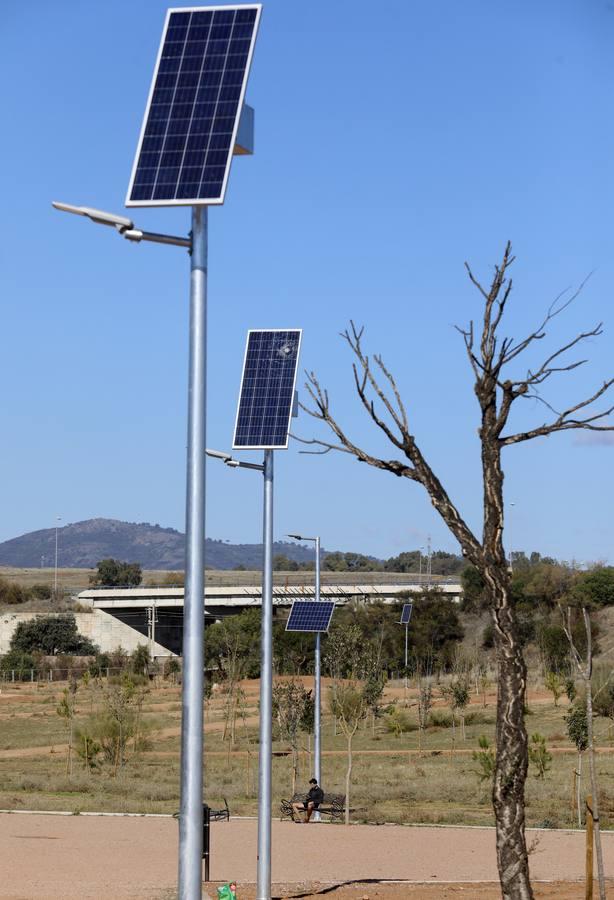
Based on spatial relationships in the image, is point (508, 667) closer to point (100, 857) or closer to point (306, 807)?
point (100, 857)

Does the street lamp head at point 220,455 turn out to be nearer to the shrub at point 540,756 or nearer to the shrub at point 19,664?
the shrub at point 540,756

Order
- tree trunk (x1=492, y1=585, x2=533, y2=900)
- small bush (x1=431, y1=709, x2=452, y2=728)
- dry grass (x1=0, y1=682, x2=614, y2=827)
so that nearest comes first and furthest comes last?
tree trunk (x1=492, y1=585, x2=533, y2=900) < dry grass (x1=0, y1=682, x2=614, y2=827) < small bush (x1=431, y1=709, x2=452, y2=728)

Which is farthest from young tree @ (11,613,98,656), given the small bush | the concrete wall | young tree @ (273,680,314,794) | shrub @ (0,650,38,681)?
Answer: young tree @ (273,680,314,794)

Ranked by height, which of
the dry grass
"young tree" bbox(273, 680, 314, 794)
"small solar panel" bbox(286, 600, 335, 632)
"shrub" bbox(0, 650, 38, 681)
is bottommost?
the dry grass

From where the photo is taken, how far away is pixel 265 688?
16.0 metres

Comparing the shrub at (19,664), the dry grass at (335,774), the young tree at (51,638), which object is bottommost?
the dry grass at (335,774)

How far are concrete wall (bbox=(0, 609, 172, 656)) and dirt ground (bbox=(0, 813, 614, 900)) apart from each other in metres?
69.5

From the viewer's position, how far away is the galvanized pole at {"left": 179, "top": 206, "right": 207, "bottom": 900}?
8805mm

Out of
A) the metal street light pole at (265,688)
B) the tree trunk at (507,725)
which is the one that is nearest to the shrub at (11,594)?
the metal street light pole at (265,688)

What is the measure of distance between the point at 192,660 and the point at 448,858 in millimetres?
13373

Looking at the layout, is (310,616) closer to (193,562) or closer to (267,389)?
(267,389)

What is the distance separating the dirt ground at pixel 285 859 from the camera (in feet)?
55.5

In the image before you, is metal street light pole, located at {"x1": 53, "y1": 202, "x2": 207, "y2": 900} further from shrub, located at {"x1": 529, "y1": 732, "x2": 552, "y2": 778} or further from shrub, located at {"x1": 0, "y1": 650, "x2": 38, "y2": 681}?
shrub, located at {"x1": 0, "y1": 650, "x2": 38, "y2": 681}

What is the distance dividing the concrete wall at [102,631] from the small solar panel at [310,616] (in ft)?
228
